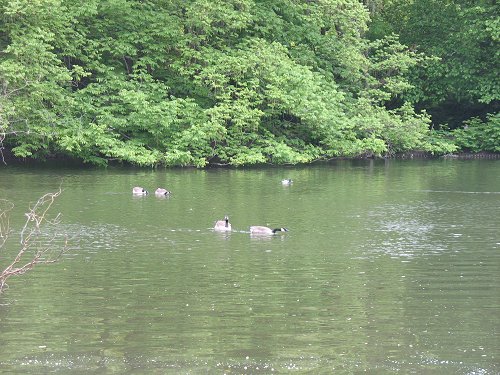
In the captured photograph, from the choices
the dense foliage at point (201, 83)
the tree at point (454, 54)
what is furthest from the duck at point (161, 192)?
the tree at point (454, 54)

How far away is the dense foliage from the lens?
38.3 meters

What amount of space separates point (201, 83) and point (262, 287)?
87.3 feet

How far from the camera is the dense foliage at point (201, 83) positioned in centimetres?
3831

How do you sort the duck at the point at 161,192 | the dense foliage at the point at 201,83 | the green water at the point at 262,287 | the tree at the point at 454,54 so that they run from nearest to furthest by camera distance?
the green water at the point at 262,287 → the duck at the point at 161,192 → the dense foliage at the point at 201,83 → the tree at the point at 454,54

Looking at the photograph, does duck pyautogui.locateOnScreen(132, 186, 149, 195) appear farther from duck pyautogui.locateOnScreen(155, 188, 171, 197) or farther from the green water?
the green water

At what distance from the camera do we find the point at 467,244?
20516 millimetres

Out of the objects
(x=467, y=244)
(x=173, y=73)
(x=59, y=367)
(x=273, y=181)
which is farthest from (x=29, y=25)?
(x=59, y=367)

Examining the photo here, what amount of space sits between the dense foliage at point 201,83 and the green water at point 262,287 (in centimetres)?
951

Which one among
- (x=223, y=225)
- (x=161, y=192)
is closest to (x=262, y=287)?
(x=223, y=225)

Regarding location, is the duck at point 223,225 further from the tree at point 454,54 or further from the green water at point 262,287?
the tree at point 454,54

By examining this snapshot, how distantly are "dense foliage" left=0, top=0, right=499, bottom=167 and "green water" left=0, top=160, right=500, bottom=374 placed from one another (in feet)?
31.2

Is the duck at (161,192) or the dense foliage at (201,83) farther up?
the dense foliage at (201,83)

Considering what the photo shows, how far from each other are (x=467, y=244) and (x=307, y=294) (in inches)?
242

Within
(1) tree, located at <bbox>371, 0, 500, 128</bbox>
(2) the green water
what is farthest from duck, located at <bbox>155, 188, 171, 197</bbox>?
(1) tree, located at <bbox>371, 0, 500, 128</bbox>
